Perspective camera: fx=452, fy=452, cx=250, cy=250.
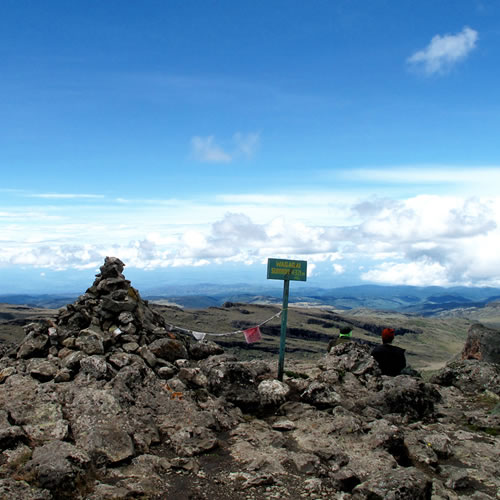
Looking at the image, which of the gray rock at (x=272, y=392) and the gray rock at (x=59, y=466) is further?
the gray rock at (x=272, y=392)

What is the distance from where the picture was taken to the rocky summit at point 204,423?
11.0 metres

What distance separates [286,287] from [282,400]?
4.48 metres

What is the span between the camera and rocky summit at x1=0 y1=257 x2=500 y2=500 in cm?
1105

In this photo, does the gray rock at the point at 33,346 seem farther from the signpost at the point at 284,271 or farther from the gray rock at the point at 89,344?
the signpost at the point at 284,271

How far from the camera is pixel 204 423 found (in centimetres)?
1459

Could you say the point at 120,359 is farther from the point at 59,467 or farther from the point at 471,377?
the point at 471,377

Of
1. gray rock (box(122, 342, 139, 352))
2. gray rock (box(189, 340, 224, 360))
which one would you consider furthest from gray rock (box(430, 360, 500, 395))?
gray rock (box(122, 342, 139, 352))

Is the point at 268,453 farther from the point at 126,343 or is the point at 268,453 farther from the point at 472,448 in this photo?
the point at 126,343

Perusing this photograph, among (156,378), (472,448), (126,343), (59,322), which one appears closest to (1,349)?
(59,322)

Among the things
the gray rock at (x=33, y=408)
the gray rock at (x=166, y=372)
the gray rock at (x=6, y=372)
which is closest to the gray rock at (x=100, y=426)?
the gray rock at (x=33, y=408)

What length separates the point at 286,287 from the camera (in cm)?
1870

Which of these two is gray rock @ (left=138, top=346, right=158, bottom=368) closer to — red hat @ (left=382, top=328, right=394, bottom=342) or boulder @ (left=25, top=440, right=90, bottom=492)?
boulder @ (left=25, top=440, right=90, bottom=492)

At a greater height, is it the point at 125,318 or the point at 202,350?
the point at 125,318

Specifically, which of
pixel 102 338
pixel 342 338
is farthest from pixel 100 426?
pixel 342 338
